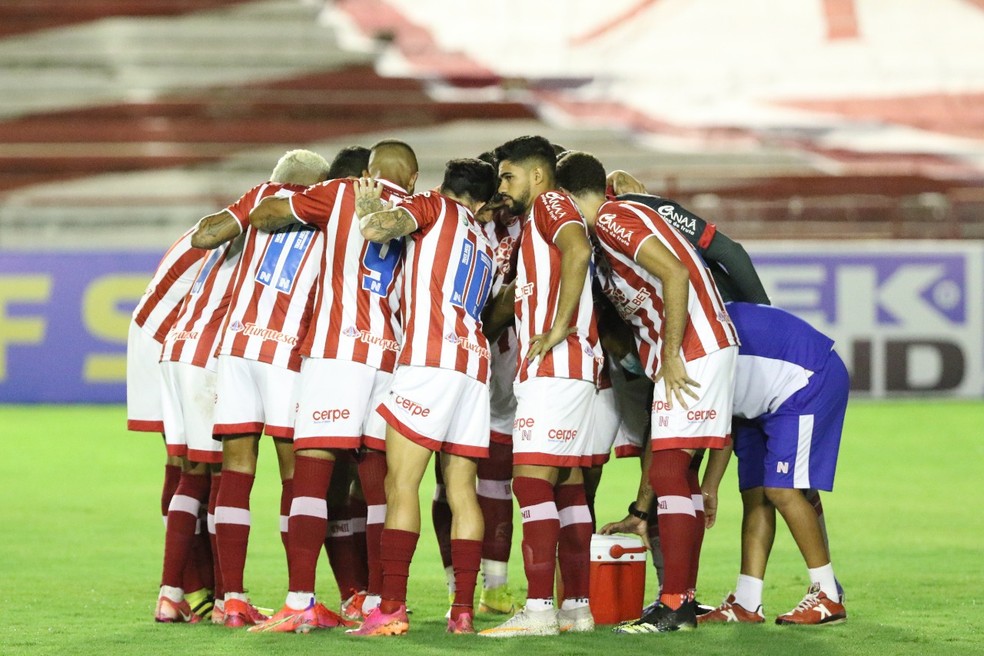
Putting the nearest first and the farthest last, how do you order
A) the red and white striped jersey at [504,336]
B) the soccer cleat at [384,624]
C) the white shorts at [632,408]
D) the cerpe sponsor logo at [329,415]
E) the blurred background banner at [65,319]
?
the soccer cleat at [384,624] → the cerpe sponsor logo at [329,415] → the white shorts at [632,408] → the red and white striped jersey at [504,336] → the blurred background banner at [65,319]

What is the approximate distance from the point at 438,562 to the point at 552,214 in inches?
96.3

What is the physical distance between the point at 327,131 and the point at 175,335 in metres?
14.9

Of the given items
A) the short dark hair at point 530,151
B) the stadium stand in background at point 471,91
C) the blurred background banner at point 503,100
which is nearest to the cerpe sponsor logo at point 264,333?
the short dark hair at point 530,151

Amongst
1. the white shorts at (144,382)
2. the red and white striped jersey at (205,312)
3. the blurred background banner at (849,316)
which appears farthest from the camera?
the blurred background banner at (849,316)

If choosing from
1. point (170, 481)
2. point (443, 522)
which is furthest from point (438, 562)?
point (170, 481)

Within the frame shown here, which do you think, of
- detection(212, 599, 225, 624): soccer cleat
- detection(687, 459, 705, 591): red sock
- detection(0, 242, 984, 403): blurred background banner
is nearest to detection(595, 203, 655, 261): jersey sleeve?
detection(687, 459, 705, 591): red sock

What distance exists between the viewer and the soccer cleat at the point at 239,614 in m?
5.60

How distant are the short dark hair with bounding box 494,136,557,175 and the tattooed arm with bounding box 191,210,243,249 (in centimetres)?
111

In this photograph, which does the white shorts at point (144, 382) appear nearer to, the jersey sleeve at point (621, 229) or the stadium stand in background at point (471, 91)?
the jersey sleeve at point (621, 229)

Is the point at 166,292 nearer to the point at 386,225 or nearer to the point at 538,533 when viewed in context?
the point at 386,225

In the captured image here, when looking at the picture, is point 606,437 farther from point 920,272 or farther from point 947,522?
point 920,272

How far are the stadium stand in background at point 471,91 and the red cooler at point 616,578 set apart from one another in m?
13.3

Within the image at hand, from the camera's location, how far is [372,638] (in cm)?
529

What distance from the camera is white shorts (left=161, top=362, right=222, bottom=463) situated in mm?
5969
